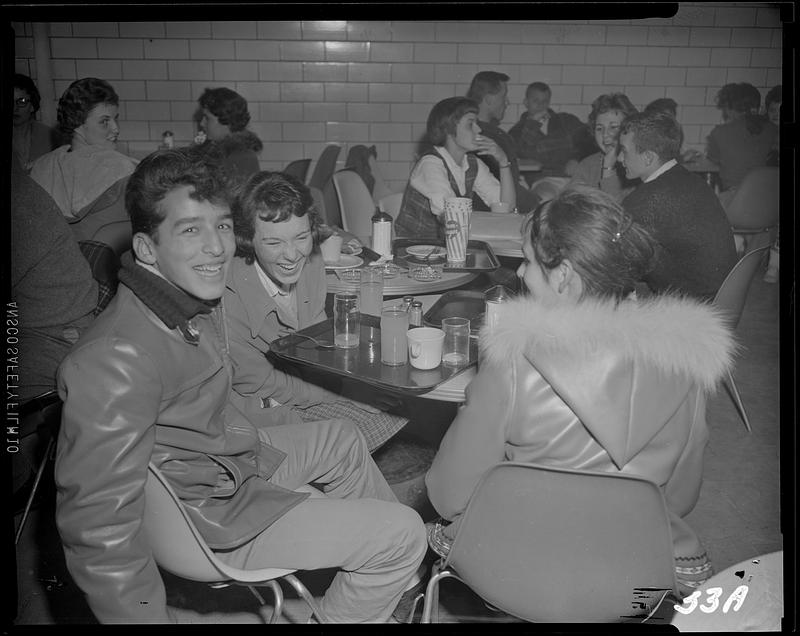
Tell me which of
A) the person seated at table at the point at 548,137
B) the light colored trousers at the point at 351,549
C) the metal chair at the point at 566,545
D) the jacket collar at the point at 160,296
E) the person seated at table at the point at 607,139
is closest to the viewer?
the metal chair at the point at 566,545

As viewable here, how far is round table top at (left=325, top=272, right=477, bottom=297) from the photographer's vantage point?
252 centimetres

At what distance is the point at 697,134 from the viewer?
13.3 ft

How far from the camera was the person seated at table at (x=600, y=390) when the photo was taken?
1373mm

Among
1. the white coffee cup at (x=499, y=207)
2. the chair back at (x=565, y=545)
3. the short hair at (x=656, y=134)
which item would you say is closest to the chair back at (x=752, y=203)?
the short hair at (x=656, y=134)

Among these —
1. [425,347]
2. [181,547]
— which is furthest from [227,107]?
[181,547]

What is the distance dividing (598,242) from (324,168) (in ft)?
9.74

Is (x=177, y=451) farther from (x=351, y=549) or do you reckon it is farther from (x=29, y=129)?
(x=29, y=129)

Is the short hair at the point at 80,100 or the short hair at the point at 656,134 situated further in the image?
the short hair at the point at 656,134

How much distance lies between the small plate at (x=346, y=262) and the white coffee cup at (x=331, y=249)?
0.01 m

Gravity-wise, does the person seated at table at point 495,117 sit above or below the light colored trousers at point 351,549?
above

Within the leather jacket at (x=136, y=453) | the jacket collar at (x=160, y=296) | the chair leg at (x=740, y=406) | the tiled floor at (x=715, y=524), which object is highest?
the jacket collar at (x=160, y=296)

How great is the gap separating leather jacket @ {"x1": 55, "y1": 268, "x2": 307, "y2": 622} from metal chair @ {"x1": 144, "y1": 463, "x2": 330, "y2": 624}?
1.5 inches

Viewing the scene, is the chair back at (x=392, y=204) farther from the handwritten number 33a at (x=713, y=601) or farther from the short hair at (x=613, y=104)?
the handwritten number 33a at (x=713, y=601)

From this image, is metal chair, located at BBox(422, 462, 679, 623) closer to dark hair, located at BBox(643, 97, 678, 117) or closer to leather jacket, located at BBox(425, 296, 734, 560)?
leather jacket, located at BBox(425, 296, 734, 560)
